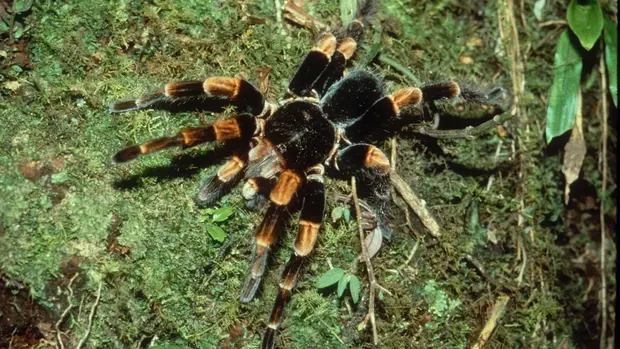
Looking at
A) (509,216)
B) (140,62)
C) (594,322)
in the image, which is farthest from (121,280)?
(594,322)

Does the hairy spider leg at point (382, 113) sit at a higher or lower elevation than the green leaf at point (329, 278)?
higher

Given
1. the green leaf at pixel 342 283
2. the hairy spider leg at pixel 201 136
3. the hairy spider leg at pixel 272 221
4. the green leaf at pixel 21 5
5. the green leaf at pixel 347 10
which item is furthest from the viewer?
the green leaf at pixel 347 10

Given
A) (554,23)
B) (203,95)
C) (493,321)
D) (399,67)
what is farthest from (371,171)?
(554,23)

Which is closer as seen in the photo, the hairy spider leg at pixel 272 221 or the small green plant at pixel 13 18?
the hairy spider leg at pixel 272 221

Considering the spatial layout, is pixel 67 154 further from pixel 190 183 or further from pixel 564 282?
pixel 564 282

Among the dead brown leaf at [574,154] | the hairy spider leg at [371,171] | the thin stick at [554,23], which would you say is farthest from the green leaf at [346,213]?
the thin stick at [554,23]

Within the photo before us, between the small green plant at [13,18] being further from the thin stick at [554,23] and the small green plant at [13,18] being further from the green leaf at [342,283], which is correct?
the thin stick at [554,23]

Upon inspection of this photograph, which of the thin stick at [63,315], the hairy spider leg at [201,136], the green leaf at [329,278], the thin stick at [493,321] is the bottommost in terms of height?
the thin stick at [63,315]

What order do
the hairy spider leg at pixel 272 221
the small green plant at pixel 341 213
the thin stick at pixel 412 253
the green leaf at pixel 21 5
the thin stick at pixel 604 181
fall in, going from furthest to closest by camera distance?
the thin stick at pixel 604 181 < the thin stick at pixel 412 253 < the small green plant at pixel 341 213 < the green leaf at pixel 21 5 < the hairy spider leg at pixel 272 221
